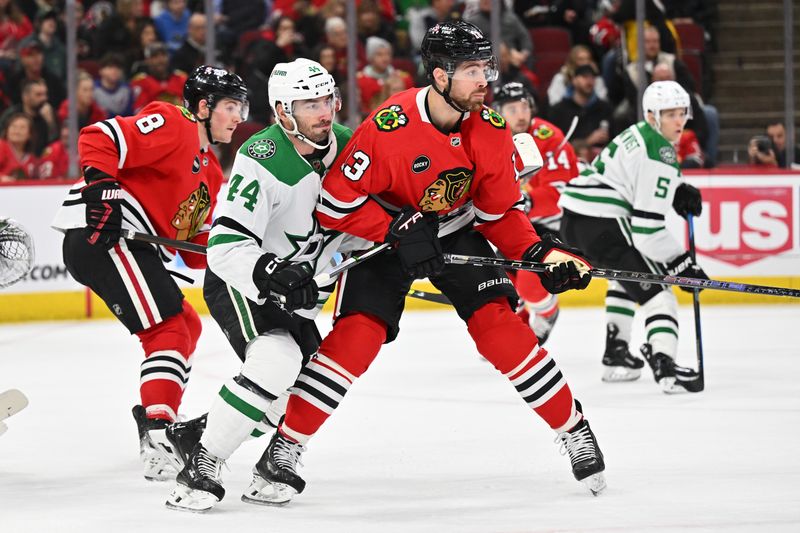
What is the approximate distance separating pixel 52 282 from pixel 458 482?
4.29m

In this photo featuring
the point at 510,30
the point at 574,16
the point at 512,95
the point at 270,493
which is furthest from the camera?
the point at 574,16

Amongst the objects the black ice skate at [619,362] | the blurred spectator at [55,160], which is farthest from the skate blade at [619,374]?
the blurred spectator at [55,160]

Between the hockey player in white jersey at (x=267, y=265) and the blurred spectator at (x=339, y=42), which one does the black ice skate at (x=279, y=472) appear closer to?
the hockey player in white jersey at (x=267, y=265)

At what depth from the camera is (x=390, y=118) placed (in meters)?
3.07

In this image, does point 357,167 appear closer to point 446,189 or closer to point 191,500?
point 446,189

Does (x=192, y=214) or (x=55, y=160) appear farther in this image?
(x=55, y=160)

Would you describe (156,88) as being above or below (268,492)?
above

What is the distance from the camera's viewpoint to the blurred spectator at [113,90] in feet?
24.4

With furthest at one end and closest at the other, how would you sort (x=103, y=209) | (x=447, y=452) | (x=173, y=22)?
(x=173, y=22)
(x=447, y=452)
(x=103, y=209)

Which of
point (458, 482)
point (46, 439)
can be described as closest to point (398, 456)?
point (458, 482)

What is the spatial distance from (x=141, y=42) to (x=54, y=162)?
119 cm

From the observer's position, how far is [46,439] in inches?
158

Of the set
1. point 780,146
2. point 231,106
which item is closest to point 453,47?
point 231,106

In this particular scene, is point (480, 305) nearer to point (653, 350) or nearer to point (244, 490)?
point (244, 490)
